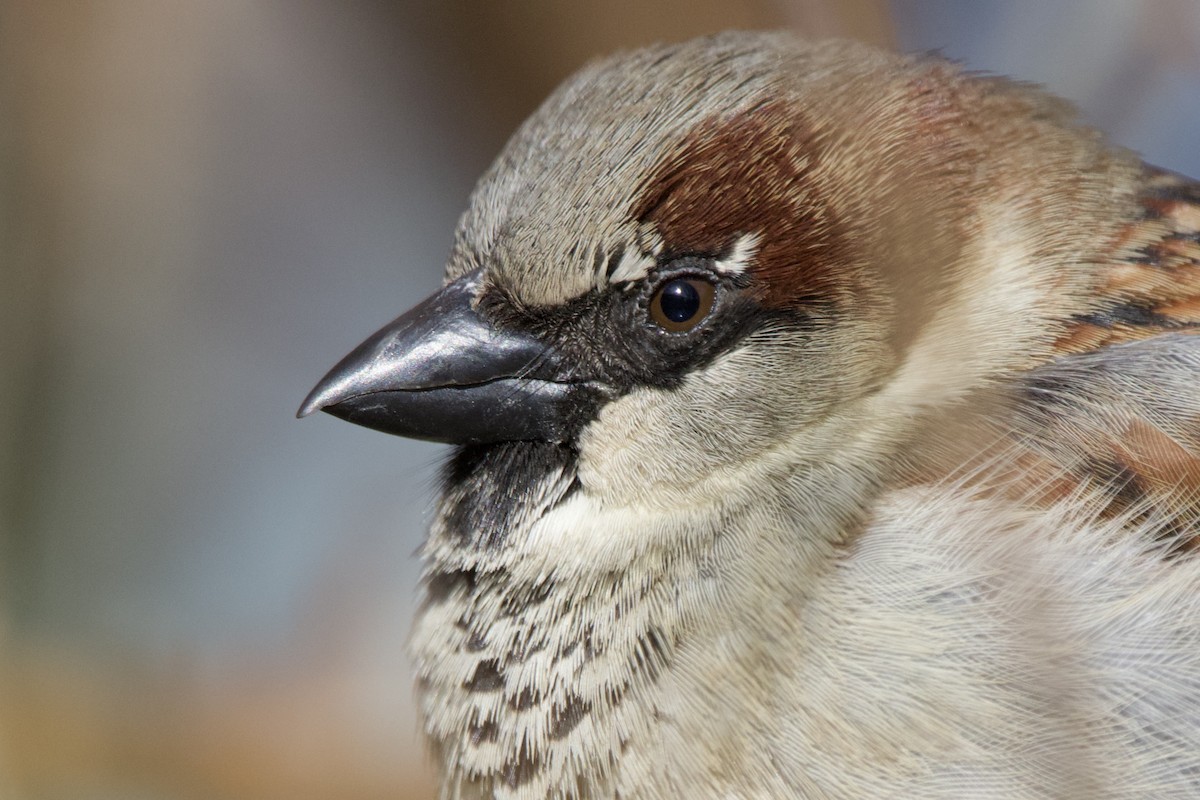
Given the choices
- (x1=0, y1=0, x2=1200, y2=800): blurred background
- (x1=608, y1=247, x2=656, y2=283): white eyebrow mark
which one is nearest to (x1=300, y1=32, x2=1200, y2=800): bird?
(x1=608, y1=247, x2=656, y2=283): white eyebrow mark

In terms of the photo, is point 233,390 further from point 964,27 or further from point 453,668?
point 964,27

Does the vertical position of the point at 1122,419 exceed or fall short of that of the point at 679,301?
it falls short

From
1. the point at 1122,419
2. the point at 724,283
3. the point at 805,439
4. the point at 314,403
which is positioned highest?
the point at 314,403

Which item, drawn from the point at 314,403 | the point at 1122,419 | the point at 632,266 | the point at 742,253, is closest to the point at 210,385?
the point at 314,403

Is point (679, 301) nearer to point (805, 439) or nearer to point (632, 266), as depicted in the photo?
point (632, 266)

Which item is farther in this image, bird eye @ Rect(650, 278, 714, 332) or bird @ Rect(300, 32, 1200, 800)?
bird eye @ Rect(650, 278, 714, 332)

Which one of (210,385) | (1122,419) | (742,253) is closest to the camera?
(1122,419)

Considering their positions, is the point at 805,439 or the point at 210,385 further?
the point at 210,385

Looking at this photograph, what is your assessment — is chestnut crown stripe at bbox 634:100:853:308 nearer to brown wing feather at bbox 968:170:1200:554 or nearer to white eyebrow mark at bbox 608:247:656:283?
white eyebrow mark at bbox 608:247:656:283

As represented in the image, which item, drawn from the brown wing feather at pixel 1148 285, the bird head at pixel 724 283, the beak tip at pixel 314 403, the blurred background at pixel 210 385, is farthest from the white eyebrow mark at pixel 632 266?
the brown wing feather at pixel 1148 285

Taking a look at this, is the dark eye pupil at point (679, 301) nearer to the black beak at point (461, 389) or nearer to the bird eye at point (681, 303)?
the bird eye at point (681, 303)
